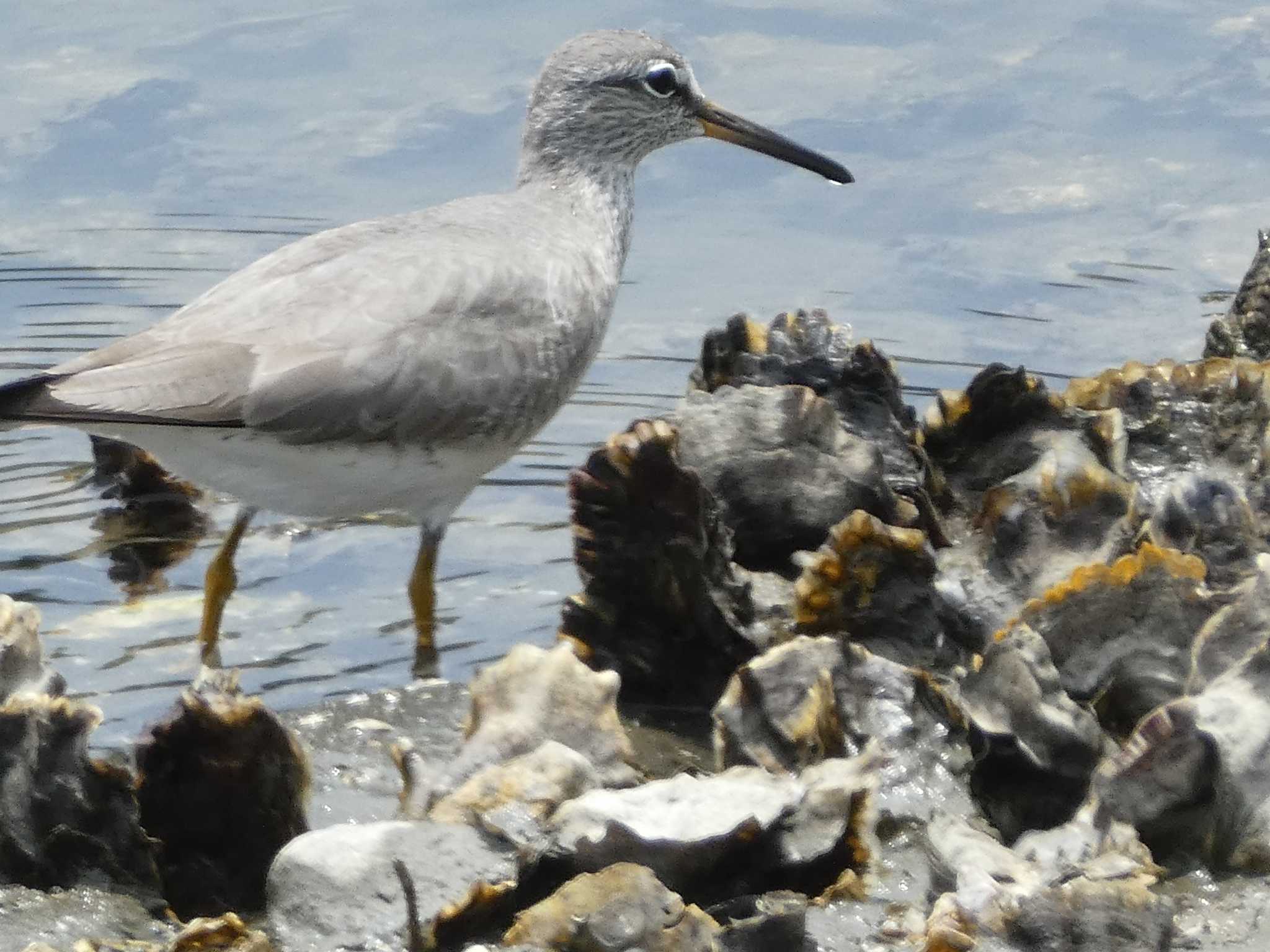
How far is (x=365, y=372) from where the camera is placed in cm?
641

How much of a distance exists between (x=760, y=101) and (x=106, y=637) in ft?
19.1

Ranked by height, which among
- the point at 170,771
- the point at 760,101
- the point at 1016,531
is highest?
the point at 760,101

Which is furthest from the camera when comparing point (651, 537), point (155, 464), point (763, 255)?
point (763, 255)

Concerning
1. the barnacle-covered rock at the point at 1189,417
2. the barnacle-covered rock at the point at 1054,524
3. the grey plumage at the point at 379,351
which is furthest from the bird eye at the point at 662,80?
the barnacle-covered rock at the point at 1054,524

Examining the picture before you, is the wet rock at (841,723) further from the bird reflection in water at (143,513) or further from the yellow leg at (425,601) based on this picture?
the bird reflection in water at (143,513)

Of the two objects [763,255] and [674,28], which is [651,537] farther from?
[674,28]

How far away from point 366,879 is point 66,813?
790 millimetres

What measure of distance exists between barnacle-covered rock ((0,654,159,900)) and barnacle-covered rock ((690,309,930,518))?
2.72 meters

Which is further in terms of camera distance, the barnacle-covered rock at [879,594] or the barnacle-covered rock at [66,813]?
the barnacle-covered rock at [879,594]

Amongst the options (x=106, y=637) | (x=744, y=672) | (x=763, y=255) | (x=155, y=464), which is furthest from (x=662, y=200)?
(x=744, y=672)

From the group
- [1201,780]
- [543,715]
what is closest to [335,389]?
[543,715]

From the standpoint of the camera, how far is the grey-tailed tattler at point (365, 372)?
6.20m

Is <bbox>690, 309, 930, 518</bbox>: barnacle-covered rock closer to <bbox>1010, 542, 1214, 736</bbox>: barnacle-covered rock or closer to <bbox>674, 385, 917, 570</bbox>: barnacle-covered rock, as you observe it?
<bbox>674, 385, 917, 570</bbox>: barnacle-covered rock

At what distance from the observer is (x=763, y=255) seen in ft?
32.9
